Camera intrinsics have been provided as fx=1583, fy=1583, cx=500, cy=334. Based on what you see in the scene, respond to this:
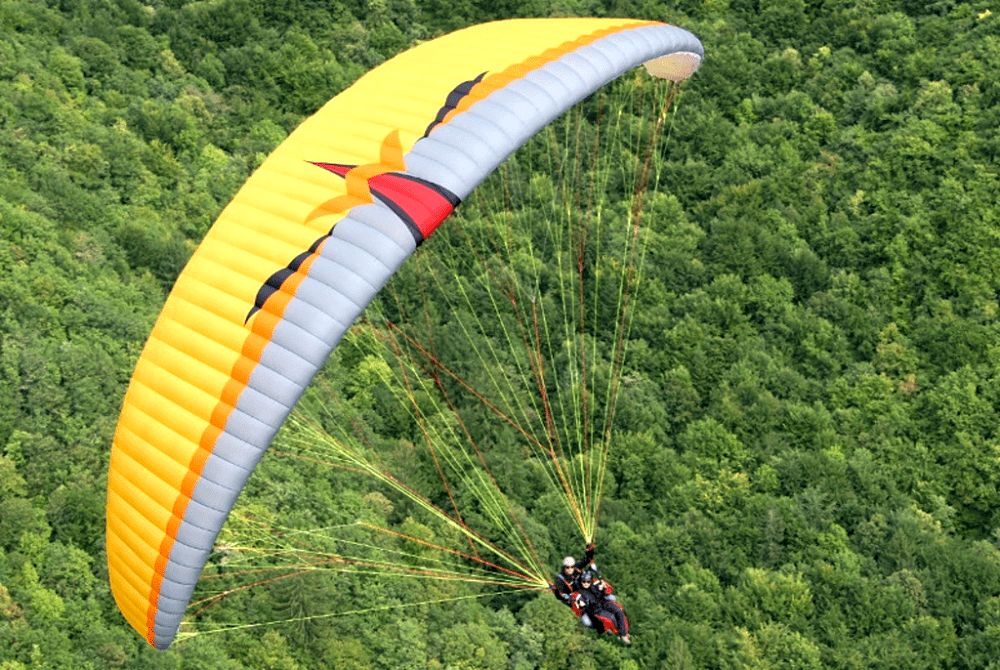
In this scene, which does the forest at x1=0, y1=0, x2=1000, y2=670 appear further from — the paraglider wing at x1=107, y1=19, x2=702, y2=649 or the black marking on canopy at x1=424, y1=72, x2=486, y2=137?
the paraglider wing at x1=107, y1=19, x2=702, y2=649

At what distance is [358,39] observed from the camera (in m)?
56.4

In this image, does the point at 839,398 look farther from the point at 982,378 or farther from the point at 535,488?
the point at 535,488

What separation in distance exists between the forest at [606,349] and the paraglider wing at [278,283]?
1542 cm

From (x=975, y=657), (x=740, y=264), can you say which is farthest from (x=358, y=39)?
(x=975, y=657)

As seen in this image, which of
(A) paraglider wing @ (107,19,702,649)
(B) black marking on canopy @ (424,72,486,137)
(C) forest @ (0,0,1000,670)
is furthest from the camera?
(C) forest @ (0,0,1000,670)

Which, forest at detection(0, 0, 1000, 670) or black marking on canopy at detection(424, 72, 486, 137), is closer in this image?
black marking on canopy at detection(424, 72, 486, 137)

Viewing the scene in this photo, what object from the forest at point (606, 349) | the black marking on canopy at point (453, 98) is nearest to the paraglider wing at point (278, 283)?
the black marking on canopy at point (453, 98)

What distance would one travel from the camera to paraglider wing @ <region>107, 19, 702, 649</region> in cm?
1748

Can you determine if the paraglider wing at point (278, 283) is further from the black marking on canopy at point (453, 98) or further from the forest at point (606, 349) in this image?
the forest at point (606, 349)

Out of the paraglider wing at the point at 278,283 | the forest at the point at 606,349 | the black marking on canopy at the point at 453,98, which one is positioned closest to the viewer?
the paraglider wing at the point at 278,283

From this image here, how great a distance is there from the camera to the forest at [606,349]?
3959 centimetres

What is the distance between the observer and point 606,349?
162ft

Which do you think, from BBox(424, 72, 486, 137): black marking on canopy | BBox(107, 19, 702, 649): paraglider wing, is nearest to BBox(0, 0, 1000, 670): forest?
BBox(424, 72, 486, 137): black marking on canopy

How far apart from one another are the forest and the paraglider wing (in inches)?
607
